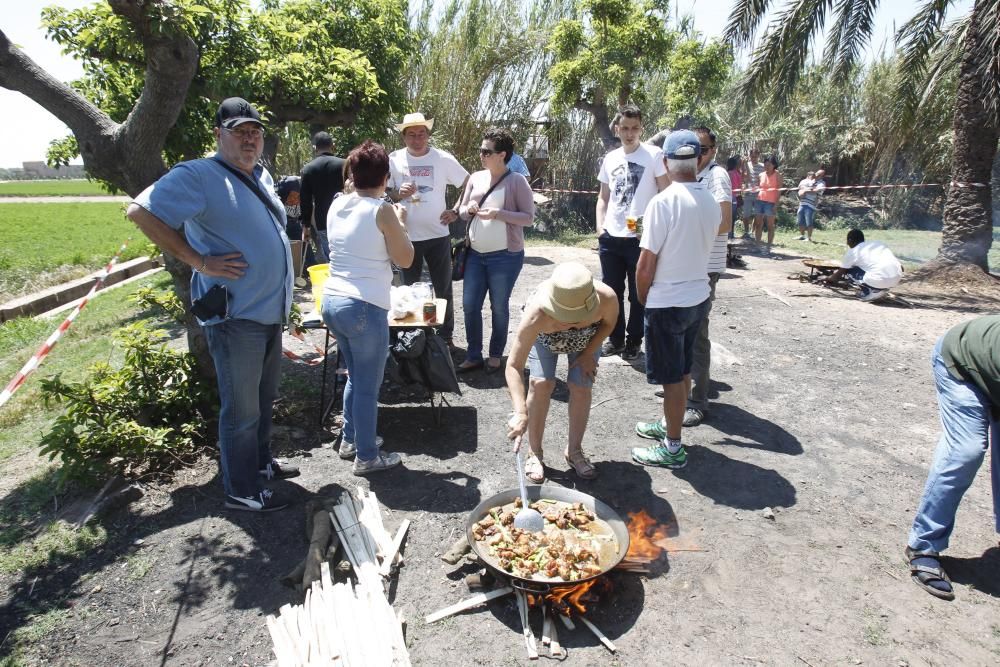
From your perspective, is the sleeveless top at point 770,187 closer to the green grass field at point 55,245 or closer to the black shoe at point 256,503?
the green grass field at point 55,245

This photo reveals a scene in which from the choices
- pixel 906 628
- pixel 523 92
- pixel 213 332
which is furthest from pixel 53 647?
pixel 523 92

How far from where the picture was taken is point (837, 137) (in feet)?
63.0

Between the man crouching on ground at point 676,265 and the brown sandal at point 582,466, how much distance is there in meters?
0.62

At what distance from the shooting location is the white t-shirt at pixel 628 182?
198 inches

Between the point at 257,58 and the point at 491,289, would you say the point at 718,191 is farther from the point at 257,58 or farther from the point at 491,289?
the point at 257,58

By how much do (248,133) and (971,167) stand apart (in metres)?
9.95

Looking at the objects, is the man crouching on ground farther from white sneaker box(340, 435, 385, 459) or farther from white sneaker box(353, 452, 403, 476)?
white sneaker box(340, 435, 385, 459)

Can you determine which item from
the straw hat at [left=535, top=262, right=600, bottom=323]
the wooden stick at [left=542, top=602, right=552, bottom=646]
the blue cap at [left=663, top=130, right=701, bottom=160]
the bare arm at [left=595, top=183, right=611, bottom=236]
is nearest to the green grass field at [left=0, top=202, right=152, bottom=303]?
the bare arm at [left=595, top=183, right=611, bottom=236]

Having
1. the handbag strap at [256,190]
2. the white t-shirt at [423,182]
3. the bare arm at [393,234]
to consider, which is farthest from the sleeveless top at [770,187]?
the handbag strap at [256,190]

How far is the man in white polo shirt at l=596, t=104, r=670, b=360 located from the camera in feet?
16.5

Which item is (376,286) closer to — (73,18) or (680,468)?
(680,468)

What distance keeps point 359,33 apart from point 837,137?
54.6ft

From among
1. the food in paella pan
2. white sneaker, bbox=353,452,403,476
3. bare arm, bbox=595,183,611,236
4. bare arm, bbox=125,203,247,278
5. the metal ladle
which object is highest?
bare arm, bbox=595,183,611,236

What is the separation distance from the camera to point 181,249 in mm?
2898
